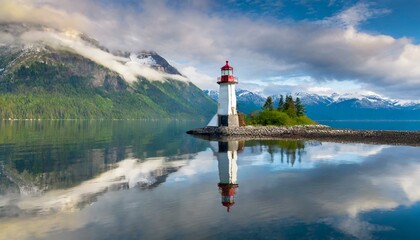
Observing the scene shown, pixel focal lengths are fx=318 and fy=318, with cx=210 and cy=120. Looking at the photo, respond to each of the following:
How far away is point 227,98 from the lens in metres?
77.8

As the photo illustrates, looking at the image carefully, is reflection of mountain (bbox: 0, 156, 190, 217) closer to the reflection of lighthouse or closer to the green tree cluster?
the reflection of lighthouse

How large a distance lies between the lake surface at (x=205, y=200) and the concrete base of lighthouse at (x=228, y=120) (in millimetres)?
45670

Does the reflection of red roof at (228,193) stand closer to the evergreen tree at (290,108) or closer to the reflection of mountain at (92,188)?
the reflection of mountain at (92,188)

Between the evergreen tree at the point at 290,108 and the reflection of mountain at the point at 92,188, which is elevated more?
the evergreen tree at the point at 290,108

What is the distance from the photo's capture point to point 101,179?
26750mm

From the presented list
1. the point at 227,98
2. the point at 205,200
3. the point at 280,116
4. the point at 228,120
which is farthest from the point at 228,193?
the point at 280,116

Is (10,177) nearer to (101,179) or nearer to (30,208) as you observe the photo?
(101,179)

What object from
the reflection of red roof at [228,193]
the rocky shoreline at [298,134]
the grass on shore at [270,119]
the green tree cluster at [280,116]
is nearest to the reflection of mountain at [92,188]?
the reflection of red roof at [228,193]

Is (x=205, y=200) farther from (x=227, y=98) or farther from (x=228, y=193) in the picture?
(x=227, y=98)

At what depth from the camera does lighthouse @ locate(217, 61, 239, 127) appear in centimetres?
7661

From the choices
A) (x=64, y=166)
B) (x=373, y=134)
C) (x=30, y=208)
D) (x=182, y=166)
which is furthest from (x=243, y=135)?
(x=30, y=208)

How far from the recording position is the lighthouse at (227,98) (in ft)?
251

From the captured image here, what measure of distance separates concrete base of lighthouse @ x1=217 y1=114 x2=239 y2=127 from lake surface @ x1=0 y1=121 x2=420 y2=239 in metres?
45.7

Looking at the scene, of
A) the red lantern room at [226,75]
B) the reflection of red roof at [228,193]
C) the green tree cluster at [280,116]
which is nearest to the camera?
the reflection of red roof at [228,193]
